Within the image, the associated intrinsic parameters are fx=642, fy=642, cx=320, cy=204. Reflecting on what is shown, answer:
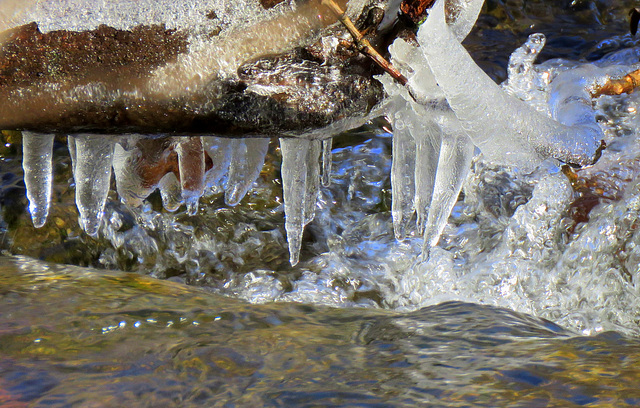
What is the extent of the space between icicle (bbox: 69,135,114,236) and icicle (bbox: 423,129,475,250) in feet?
3.29

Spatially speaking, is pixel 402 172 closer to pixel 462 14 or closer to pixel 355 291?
pixel 462 14

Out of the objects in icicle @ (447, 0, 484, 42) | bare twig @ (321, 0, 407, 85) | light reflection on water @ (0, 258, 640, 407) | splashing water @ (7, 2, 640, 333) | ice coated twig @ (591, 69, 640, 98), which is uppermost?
ice coated twig @ (591, 69, 640, 98)

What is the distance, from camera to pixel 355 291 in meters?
3.21

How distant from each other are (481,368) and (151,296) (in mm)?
1233

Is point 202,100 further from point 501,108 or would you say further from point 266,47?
point 501,108

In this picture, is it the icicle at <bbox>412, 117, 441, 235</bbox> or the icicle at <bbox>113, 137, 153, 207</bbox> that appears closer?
the icicle at <bbox>412, 117, 441, 235</bbox>

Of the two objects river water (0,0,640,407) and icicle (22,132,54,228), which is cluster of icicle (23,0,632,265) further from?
river water (0,0,640,407)

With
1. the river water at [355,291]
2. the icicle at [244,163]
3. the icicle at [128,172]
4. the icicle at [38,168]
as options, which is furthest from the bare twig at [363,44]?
the icicle at [38,168]

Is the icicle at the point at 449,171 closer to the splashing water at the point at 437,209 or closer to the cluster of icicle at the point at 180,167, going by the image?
the splashing water at the point at 437,209

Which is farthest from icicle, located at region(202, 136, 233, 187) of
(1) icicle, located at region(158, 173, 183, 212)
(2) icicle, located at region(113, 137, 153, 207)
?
(1) icicle, located at region(158, 173, 183, 212)

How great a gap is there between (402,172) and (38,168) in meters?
1.23

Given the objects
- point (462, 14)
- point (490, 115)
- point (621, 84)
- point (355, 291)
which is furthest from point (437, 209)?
point (621, 84)

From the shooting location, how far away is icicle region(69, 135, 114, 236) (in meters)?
2.04

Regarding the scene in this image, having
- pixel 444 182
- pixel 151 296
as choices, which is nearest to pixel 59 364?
pixel 151 296
